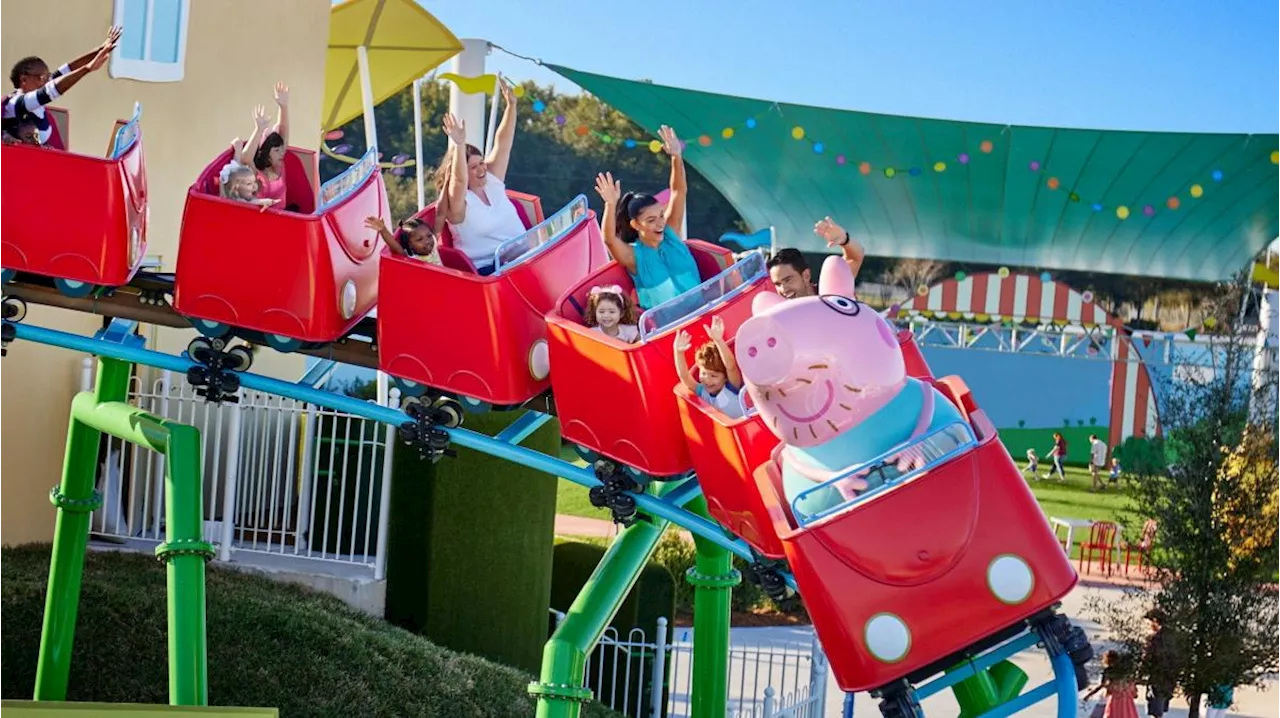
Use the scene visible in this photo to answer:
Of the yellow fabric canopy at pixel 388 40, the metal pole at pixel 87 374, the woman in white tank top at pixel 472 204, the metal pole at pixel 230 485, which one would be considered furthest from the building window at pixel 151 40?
the woman in white tank top at pixel 472 204

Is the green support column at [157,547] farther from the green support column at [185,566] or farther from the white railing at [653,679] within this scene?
the white railing at [653,679]

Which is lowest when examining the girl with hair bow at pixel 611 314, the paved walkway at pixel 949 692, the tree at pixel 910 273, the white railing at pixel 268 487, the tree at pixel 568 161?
the paved walkway at pixel 949 692

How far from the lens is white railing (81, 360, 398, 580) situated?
7.27 m

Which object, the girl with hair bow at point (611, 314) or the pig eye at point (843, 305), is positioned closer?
the pig eye at point (843, 305)

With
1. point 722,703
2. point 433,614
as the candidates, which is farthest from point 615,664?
point 722,703

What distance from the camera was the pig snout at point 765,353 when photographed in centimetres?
348

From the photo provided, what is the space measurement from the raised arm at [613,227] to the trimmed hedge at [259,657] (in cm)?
247

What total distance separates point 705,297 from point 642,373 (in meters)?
0.26

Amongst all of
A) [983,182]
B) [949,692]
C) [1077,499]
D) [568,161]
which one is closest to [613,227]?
[949,692]

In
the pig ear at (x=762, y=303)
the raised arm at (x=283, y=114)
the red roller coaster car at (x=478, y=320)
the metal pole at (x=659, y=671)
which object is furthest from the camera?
the metal pole at (x=659, y=671)

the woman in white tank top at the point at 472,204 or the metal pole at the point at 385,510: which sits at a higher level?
the woman in white tank top at the point at 472,204

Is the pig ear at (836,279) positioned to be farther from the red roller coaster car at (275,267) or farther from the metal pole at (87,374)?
the metal pole at (87,374)

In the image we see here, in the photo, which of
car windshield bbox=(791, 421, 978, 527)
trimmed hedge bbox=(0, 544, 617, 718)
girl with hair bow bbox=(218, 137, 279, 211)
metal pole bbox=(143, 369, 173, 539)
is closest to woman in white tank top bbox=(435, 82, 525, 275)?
girl with hair bow bbox=(218, 137, 279, 211)

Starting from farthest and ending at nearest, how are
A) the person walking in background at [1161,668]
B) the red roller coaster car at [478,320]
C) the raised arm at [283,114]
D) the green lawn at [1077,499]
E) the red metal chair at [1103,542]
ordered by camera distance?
the green lawn at [1077,499]
the red metal chair at [1103,542]
the person walking in background at [1161,668]
the raised arm at [283,114]
the red roller coaster car at [478,320]
